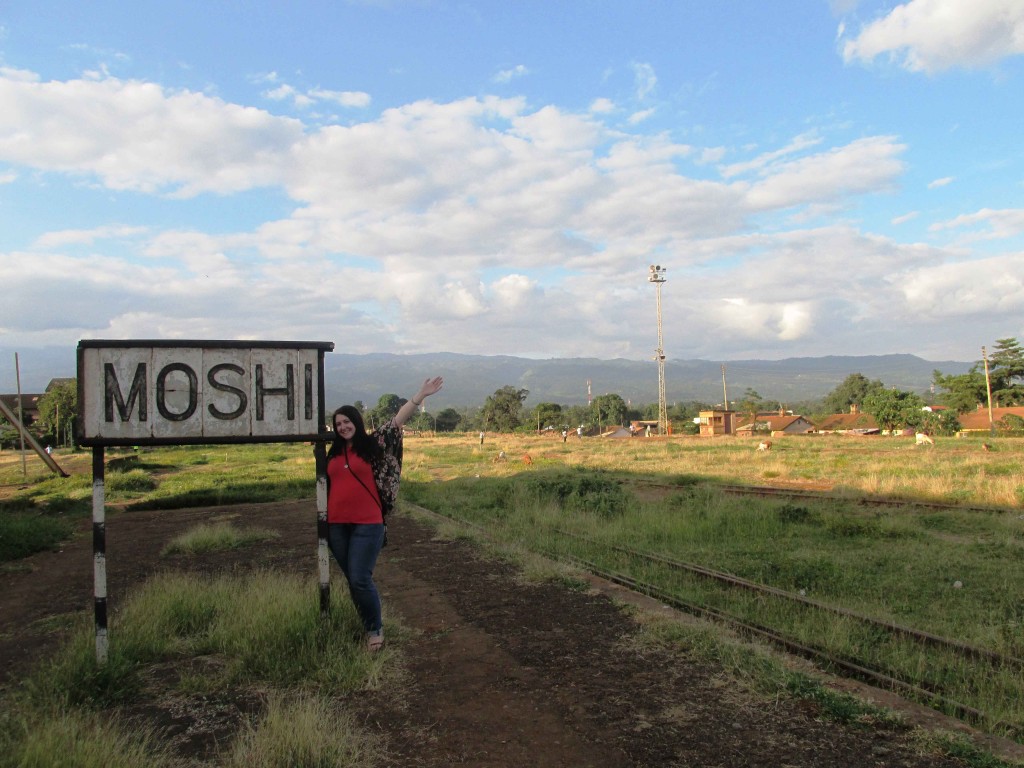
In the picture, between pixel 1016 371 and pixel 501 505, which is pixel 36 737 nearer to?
pixel 501 505

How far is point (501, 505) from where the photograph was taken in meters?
15.1

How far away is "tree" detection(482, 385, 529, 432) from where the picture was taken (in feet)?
327

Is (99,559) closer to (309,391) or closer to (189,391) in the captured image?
(189,391)

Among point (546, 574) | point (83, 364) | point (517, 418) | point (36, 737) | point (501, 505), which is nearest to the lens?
point (36, 737)

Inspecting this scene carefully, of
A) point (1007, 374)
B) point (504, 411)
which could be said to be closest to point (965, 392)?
point (1007, 374)

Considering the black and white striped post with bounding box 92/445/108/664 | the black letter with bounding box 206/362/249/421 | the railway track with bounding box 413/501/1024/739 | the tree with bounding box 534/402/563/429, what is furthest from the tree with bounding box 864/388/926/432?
the black and white striped post with bounding box 92/445/108/664

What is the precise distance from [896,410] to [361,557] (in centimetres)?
6975

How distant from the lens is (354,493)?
5.16m

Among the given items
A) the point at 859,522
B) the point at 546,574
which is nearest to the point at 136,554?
the point at 546,574

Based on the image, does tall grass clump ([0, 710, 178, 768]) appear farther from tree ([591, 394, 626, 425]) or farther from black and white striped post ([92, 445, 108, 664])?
tree ([591, 394, 626, 425])

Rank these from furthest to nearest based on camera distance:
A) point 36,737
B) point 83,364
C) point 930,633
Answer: point 930,633 < point 83,364 < point 36,737

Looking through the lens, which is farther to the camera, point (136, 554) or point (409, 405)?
point (136, 554)

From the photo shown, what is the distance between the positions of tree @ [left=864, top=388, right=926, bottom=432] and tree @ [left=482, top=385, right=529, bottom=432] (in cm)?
4655

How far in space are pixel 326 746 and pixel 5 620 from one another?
204 inches
